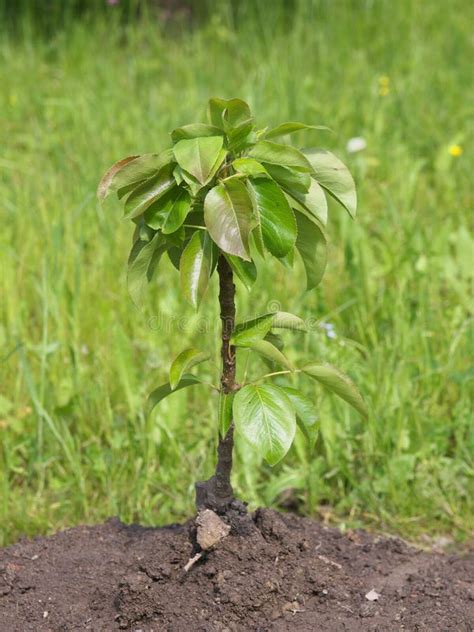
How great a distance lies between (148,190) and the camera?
60.1 inches

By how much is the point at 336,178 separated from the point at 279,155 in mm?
130

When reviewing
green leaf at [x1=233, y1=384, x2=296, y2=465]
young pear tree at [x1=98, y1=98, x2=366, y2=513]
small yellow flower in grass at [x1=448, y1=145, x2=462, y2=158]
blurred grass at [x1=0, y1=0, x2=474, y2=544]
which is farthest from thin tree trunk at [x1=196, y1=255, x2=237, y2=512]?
small yellow flower in grass at [x1=448, y1=145, x2=462, y2=158]

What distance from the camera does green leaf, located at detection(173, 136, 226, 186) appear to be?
4.63 ft

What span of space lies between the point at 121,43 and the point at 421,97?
82.6 inches

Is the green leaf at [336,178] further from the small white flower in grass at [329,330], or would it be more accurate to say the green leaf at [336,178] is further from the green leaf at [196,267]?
the small white flower in grass at [329,330]

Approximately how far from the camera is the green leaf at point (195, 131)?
59.3 inches

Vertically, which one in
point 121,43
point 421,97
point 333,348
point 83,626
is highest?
point 121,43

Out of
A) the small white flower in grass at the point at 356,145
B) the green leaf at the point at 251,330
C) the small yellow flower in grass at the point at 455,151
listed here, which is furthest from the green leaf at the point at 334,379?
the small yellow flower in grass at the point at 455,151

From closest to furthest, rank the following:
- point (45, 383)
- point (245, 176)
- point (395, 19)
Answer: point (245, 176)
point (45, 383)
point (395, 19)

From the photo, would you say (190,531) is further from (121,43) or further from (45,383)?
(121,43)

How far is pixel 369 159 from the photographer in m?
4.10

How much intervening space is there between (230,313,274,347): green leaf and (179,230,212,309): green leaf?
0.16 metres

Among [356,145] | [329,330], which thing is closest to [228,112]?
[329,330]

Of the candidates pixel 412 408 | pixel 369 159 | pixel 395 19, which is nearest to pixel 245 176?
pixel 412 408
